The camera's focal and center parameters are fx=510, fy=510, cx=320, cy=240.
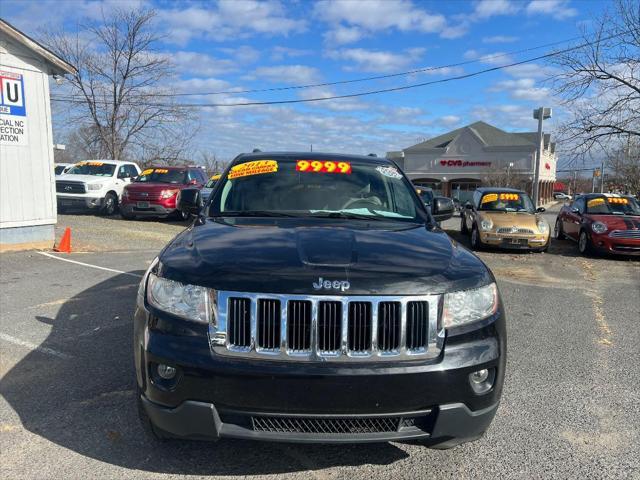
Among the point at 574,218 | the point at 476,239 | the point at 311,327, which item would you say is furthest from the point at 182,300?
the point at 574,218

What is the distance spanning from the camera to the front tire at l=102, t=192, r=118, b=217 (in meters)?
16.9

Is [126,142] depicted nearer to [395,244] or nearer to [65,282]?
[65,282]

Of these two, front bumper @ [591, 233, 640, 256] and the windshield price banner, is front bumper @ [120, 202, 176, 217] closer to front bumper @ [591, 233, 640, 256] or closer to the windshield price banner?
the windshield price banner

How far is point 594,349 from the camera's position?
4.91m

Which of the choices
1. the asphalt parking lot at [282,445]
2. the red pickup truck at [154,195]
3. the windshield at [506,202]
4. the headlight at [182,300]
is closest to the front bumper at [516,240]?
the windshield at [506,202]

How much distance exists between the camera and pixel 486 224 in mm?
12148

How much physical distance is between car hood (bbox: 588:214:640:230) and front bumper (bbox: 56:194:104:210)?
1442 cm

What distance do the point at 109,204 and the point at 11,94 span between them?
7997 millimetres

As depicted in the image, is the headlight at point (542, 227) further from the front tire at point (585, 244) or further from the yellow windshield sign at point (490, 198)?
the yellow windshield sign at point (490, 198)

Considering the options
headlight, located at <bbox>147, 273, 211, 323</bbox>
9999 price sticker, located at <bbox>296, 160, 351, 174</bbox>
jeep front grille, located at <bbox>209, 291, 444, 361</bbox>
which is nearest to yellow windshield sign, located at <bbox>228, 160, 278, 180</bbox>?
9999 price sticker, located at <bbox>296, 160, 351, 174</bbox>

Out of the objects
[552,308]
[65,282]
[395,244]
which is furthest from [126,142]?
[395,244]

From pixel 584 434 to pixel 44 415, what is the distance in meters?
3.39

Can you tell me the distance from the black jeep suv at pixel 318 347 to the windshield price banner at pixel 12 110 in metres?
8.47

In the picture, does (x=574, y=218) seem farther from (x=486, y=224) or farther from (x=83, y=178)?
(x=83, y=178)
